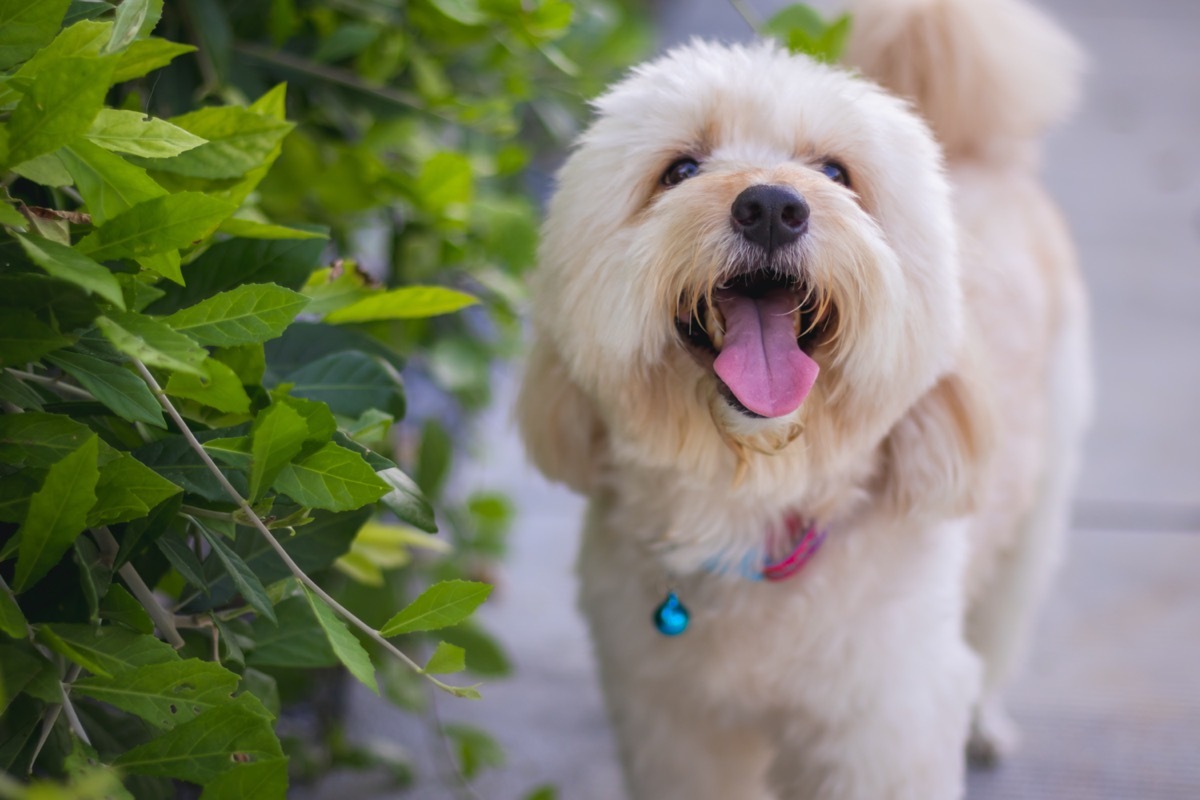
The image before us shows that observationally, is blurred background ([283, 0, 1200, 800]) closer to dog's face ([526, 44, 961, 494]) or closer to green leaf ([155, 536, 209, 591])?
dog's face ([526, 44, 961, 494])

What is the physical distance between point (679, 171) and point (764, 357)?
0.30 metres

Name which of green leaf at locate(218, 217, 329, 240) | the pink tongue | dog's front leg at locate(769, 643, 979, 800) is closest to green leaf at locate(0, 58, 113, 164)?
green leaf at locate(218, 217, 329, 240)

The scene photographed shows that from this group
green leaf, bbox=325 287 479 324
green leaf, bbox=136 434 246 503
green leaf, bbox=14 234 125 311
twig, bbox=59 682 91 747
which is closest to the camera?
green leaf, bbox=14 234 125 311

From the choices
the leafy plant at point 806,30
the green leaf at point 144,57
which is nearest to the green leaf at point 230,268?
the green leaf at point 144,57

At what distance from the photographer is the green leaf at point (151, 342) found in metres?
0.85

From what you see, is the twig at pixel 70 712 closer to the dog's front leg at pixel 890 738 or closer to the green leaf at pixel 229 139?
the green leaf at pixel 229 139

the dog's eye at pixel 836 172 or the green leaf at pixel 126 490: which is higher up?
the dog's eye at pixel 836 172

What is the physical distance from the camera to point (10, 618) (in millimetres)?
873

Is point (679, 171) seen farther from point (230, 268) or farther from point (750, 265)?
point (230, 268)

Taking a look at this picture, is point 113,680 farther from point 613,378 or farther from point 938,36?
point 938,36

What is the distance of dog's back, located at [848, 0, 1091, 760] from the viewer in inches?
83.4

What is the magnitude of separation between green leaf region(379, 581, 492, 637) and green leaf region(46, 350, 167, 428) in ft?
0.89

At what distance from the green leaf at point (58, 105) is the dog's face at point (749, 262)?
2.17ft

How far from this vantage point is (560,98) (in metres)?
2.26
